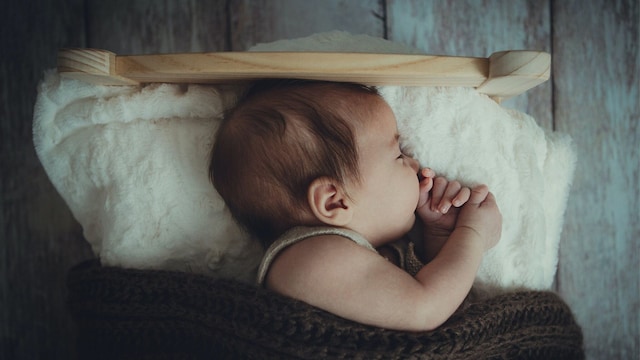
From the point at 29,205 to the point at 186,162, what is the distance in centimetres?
41

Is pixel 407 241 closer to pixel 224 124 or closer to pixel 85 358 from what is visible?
pixel 224 124

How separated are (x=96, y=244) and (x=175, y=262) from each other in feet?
0.45

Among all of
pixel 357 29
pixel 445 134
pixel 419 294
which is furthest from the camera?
pixel 357 29

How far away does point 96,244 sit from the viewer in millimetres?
751

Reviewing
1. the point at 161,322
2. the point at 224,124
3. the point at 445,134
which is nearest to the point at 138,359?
the point at 161,322

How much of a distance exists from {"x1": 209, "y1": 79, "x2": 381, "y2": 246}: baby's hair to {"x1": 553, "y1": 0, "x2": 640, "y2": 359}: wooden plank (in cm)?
49

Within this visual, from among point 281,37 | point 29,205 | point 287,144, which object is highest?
point 281,37

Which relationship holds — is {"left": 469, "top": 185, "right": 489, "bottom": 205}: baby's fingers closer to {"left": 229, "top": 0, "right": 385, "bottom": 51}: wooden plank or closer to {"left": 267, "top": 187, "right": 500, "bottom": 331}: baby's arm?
{"left": 267, "top": 187, "right": 500, "bottom": 331}: baby's arm

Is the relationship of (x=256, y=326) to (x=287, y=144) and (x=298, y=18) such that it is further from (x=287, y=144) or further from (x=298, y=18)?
(x=298, y=18)

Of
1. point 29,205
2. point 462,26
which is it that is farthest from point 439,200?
point 29,205

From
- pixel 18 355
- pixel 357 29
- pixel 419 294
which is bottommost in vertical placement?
pixel 18 355

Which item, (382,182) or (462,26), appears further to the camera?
(462,26)

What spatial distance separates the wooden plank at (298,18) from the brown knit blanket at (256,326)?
49 cm

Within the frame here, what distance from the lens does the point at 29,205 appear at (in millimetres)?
911
